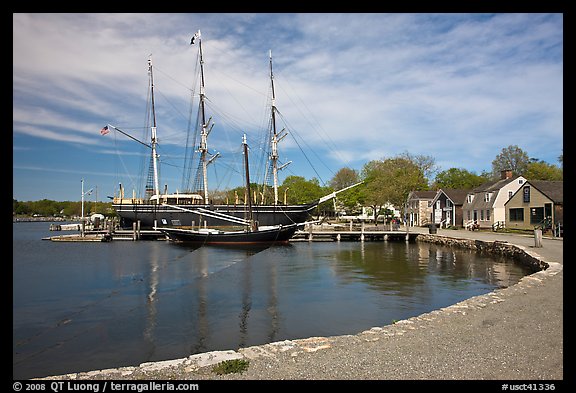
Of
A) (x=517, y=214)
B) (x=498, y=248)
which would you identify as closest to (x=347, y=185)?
(x=517, y=214)

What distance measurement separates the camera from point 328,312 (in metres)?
14.0

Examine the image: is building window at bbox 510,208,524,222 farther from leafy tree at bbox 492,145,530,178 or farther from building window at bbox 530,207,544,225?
leafy tree at bbox 492,145,530,178

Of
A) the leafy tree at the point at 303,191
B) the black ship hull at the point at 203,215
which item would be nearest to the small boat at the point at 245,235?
the black ship hull at the point at 203,215

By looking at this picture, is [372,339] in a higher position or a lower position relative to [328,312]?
higher

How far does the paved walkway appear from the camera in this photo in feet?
19.6

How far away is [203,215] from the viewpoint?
6366 cm

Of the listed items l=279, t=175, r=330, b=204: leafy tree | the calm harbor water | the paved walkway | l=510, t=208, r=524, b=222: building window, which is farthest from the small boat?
l=279, t=175, r=330, b=204: leafy tree

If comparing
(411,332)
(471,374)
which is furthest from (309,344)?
(471,374)

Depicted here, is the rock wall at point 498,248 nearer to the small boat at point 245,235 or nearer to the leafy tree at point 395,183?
the small boat at point 245,235

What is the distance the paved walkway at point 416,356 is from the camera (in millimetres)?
5961

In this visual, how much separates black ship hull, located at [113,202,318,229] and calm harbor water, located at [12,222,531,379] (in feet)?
104

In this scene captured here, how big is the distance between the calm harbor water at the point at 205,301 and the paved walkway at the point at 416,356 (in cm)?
358
